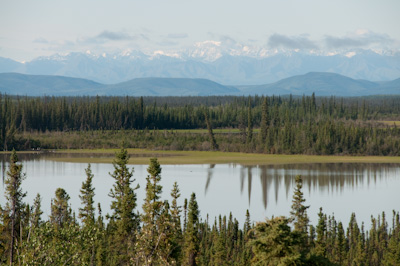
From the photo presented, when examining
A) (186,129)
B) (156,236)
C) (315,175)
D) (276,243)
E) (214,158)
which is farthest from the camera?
(186,129)

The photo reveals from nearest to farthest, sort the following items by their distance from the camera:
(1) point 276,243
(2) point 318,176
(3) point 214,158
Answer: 1. (1) point 276,243
2. (2) point 318,176
3. (3) point 214,158

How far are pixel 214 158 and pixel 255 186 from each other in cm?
3841

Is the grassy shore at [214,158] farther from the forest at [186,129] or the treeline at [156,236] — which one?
the treeline at [156,236]

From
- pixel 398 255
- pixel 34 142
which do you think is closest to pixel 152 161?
pixel 398 255

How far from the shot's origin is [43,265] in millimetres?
20781

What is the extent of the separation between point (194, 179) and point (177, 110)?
361 ft

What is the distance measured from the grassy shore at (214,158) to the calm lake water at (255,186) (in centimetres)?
624

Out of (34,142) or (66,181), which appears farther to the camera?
(34,142)

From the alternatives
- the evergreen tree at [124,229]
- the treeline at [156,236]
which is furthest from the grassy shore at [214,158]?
the evergreen tree at [124,229]

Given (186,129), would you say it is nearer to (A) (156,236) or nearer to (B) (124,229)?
(B) (124,229)

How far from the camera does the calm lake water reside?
62.6 meters

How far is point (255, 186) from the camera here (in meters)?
77.9

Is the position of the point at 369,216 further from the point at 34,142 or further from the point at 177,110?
the point at 177,110

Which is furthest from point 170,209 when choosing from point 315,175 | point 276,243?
point 315,175
